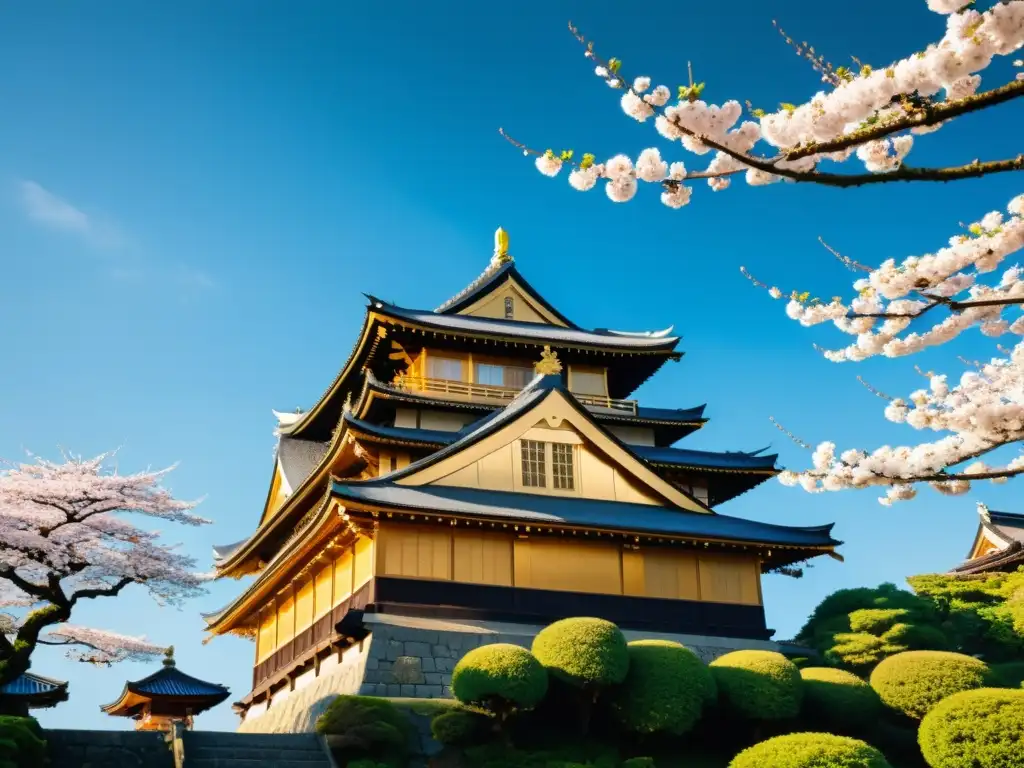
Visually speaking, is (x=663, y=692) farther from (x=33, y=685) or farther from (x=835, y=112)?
(x=33, y=685)

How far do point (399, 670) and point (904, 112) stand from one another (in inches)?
683

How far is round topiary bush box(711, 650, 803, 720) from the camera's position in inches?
795

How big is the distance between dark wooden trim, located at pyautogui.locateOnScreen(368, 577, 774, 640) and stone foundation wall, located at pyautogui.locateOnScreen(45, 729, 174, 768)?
530 centimetres

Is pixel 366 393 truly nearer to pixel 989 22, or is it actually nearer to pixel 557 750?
pixel 557 750

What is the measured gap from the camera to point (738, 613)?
26234mm

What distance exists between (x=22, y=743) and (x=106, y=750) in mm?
2181

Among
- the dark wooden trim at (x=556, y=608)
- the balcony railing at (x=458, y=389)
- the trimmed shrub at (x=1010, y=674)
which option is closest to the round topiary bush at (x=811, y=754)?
the trimmed shrub at (x=1010, y=674)

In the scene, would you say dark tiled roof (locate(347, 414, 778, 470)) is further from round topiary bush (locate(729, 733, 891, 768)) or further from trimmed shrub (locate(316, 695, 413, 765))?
round topiary bush (locate(729, 733, 891, 768))

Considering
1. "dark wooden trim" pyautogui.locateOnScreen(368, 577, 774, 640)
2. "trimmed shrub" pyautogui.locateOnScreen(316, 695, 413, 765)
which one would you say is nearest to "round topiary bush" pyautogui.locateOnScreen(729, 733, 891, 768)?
"trimmed shrub" pyautogui.locateOnScreen(316, 695, 413, 765)

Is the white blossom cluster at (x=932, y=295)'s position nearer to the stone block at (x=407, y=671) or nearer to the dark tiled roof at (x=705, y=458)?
the stone block at (x=407, y=671)

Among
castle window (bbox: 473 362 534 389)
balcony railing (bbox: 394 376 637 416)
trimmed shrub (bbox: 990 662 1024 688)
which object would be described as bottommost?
trimmed shrub (bbox: 990 662 1024 688)

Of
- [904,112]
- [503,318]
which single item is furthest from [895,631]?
[904,112]

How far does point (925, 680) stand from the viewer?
20.8 m

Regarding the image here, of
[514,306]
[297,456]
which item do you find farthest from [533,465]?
[297,456]
